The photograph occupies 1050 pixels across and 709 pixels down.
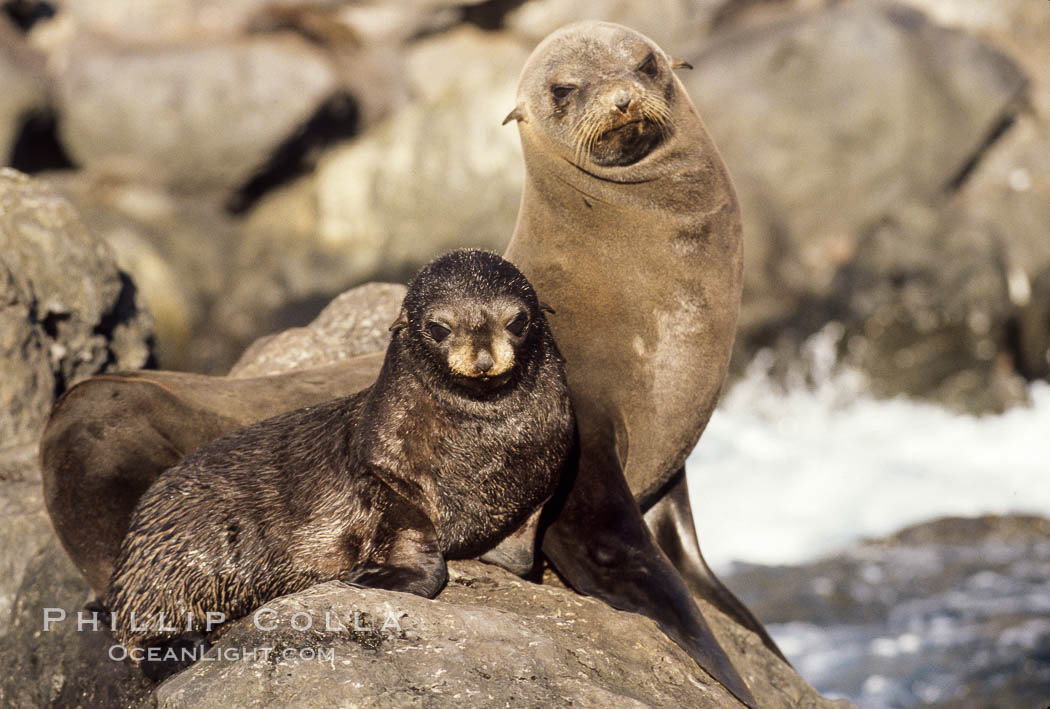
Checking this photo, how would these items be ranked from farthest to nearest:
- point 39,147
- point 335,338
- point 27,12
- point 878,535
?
point 27,12 → point 39,147 → point 878,535 → point 335,338

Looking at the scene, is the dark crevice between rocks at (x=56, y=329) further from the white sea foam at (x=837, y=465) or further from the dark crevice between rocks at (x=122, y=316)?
the white sea foam at (x=837, y=465)

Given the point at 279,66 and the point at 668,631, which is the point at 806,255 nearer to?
the point at 279,66

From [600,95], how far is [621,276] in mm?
772

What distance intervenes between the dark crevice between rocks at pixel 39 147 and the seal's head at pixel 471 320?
1509cm

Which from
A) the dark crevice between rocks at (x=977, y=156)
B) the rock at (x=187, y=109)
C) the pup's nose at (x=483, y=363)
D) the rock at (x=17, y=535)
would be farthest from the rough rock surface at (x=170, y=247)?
the pup's nose at (x=483, y=363)

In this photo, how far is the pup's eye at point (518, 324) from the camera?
12.9 ft

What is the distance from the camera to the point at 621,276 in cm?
527

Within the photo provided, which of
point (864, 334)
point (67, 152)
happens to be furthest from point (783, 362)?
point (67, 152)

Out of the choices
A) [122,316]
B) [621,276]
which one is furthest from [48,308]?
[621,276]

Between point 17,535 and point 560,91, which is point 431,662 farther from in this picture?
point 17,535

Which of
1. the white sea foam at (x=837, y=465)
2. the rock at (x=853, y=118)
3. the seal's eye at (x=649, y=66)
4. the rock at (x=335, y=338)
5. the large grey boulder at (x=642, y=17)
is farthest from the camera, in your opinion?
the large grey boulder at (x=642, y=17)

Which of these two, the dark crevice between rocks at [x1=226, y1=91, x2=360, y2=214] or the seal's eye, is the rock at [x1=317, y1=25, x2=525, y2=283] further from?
the seal's eye

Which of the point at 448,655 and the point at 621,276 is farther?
the point at 621,276

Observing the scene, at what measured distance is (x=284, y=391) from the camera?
540 cm
